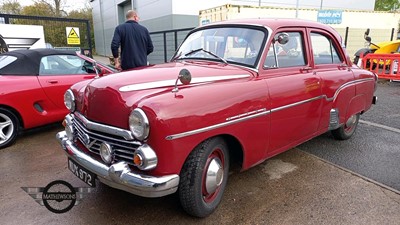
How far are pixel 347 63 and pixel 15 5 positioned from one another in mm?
36027

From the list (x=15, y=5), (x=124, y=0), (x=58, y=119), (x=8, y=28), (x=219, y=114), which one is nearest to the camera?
(x=219, y=114)

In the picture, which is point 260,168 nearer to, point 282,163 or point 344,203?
point 282,163

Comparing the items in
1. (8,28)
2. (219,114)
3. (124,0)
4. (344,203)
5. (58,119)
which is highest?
(124,0)

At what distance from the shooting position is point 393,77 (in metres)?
9.57

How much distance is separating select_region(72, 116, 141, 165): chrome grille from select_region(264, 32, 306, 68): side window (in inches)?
66.4

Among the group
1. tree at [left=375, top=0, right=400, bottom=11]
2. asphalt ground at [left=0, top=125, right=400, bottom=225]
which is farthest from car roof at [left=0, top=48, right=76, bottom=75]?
tree at [left=375, top=0, right=400, bottom=11]

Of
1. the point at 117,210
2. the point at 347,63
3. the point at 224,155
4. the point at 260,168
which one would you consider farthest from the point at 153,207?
the point at 347,63

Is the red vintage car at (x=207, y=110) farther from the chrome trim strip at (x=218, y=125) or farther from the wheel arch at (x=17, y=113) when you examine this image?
the wheel arch at (x=17, y=113)

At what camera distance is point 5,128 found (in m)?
4.57

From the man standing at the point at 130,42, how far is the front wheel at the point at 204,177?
123 inches

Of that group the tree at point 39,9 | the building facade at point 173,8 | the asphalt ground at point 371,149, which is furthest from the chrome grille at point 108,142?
the tree at point 39,9

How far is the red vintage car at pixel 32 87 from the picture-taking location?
14.8ft

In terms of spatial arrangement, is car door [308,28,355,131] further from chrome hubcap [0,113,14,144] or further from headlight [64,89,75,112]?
chrome hubcap [0,113,14,144]

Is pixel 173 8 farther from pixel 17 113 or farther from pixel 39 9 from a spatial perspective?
pixel 39 9
